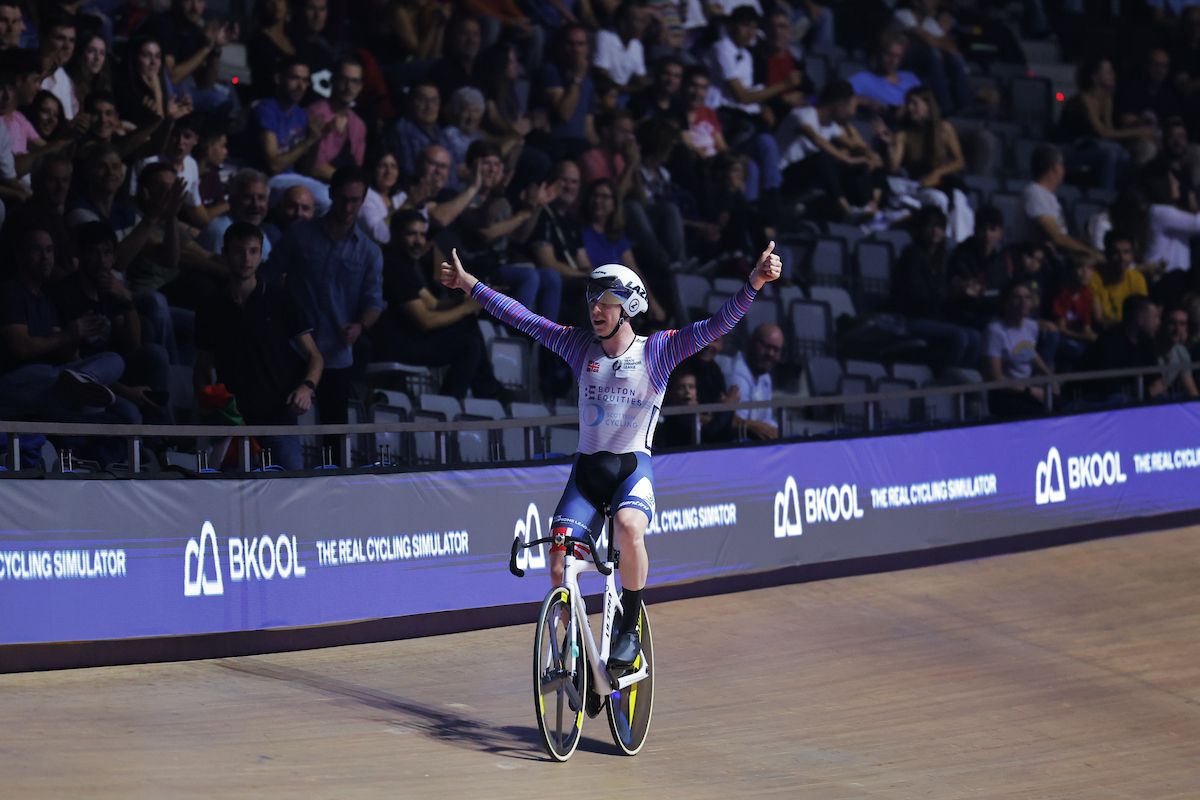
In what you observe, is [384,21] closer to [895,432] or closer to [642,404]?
[895,432]

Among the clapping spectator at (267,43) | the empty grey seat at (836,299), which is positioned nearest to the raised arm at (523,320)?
the clapping spectator at (267,43)

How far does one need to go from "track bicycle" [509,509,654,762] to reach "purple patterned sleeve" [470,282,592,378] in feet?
2.43

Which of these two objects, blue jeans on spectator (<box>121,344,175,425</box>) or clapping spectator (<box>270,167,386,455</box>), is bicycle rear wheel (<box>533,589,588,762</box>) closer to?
blue jeans on spectator (<box>121,344,175,425</box>)

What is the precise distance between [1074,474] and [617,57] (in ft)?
16.8

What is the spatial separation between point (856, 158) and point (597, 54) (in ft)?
8.55

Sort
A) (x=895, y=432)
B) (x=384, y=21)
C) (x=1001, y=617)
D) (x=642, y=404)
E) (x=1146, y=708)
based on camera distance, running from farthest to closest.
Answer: (x=384, y=21)
(x=895, y=432)
(x=1001, y=617)
(x=1146, y=708)
(x=642, y=404)

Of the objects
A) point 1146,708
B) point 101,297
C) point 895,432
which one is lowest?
point 1146,708

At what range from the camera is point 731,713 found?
9125 mm

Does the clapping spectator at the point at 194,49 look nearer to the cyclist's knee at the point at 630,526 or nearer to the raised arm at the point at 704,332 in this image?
the raised arm at the point at 704,332

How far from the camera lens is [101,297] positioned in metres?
10.7

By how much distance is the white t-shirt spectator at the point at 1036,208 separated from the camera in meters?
16.4

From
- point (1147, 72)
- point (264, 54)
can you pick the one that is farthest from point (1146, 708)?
point (1147, 72)

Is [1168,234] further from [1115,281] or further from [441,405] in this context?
[441,405]

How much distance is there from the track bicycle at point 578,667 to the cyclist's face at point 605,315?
2.71ft
